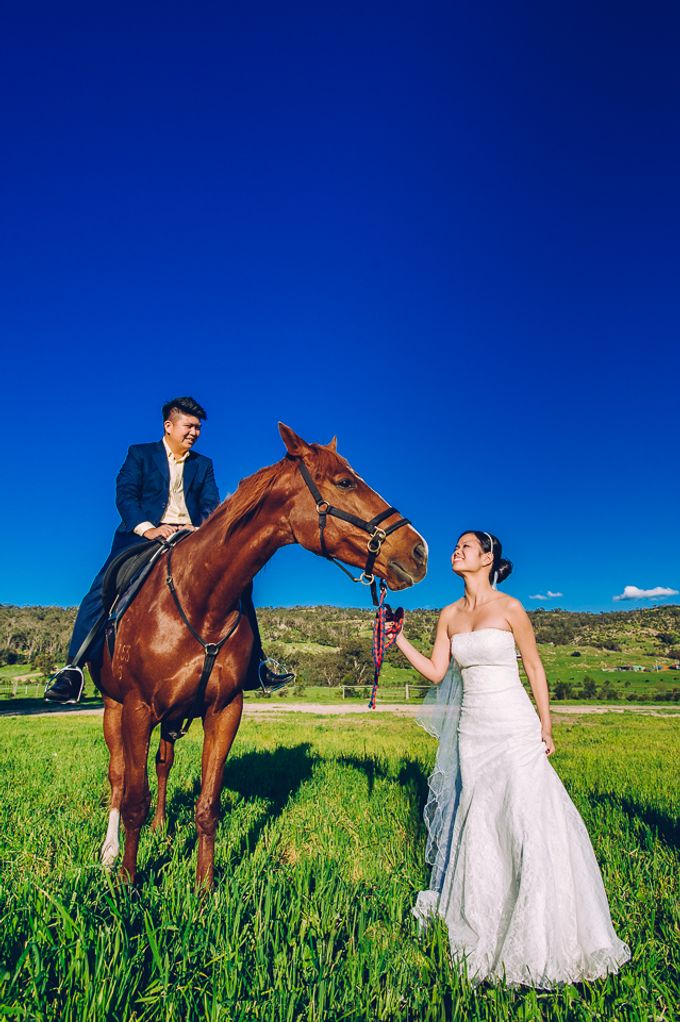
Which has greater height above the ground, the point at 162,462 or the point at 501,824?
the point at 162,462

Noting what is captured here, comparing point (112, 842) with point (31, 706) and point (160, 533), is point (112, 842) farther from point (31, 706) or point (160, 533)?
point (31, 706)

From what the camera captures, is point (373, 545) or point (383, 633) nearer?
point (373, 545)

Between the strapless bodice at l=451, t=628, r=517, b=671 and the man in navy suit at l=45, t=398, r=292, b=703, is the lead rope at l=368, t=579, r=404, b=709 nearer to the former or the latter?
the strapless bodice at l=451, t=628, r=517, b=671

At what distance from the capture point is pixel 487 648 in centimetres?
427

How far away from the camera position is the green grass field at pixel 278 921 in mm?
2752

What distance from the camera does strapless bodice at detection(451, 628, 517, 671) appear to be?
4254 mm

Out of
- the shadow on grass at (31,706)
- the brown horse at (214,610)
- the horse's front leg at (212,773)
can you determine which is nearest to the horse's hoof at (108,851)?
the brown horse at (214,610)

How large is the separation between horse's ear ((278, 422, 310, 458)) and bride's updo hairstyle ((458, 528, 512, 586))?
5.11ft

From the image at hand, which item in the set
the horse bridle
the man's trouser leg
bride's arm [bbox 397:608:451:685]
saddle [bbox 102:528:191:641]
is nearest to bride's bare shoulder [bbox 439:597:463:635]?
bride's arm [bbox 397:608:451:685]

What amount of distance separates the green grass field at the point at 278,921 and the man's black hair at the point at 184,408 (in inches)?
154

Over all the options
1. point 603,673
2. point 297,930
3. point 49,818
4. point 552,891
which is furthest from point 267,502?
point 603,673

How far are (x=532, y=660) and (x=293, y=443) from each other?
2372 millimetres

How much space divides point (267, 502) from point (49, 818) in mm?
4915

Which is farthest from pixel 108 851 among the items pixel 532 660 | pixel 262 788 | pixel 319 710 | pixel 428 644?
pixel 428 644
